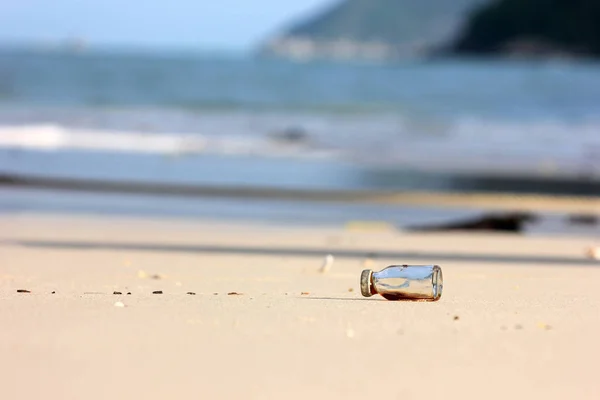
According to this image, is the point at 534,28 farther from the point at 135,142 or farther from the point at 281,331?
the point at 281,331

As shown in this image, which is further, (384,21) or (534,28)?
(384,21)

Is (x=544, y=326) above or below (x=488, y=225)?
below

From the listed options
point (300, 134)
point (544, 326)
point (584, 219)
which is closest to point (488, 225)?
point (584, 219)

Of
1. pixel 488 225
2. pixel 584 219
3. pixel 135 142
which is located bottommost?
pixel 488 225

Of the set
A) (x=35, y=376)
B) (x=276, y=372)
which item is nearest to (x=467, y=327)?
(x=276, y=372)

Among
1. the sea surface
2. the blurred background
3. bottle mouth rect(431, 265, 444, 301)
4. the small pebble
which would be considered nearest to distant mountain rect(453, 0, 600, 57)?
the blurred background

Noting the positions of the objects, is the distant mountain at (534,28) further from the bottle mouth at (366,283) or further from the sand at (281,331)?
the bottle mouth at (366,283)

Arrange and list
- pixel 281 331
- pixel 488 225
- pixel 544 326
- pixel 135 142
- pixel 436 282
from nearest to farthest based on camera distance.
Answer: pixel 281 331, pixel 544 326, pixel 436 282, pixel 488 225, pixel 135 142

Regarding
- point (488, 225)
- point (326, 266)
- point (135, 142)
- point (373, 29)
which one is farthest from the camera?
point (373, 29)

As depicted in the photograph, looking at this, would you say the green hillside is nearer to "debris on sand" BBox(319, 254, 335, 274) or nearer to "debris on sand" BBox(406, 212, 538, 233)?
"debris on sand" BBox(406, 212, 538, 233)
